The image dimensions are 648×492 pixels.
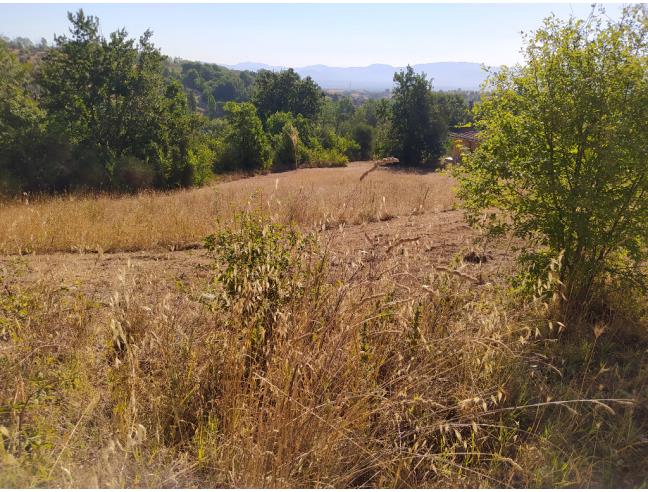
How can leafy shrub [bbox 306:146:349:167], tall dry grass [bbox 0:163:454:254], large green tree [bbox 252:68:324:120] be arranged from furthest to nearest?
large green tree [bbox 252:68:324:120], leafy shrub [bbox 306:146:349:167], tall dry grass [bbox 0:163:454:254]

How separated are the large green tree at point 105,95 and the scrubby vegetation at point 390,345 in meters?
17.3

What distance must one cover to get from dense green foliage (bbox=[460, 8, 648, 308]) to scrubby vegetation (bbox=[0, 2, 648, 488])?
20 millimetres

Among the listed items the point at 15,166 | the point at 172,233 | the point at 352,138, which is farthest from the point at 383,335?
the point at 352,138

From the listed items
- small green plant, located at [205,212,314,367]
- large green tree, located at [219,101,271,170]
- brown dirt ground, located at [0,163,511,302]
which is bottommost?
brown dirt ground, located at [0,163,511,302]

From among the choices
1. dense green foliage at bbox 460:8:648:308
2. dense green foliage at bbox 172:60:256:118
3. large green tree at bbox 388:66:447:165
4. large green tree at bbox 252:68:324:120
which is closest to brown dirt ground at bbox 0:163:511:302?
dense green foliage at bbox 460:8:648:308

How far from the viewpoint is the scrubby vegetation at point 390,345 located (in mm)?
2100

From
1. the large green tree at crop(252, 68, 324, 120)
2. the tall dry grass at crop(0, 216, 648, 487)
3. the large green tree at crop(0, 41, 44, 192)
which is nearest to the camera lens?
the tall dry grass at crop(0, 216, 648, 487)

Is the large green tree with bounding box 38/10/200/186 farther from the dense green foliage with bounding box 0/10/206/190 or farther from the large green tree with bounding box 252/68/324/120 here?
the large green tree with bounding box 252/68/324/120

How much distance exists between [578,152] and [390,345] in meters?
2.87

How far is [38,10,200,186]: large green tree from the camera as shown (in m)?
20.2

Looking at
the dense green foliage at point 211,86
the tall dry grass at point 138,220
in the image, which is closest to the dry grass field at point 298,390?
the tall dry grass at point 138,220

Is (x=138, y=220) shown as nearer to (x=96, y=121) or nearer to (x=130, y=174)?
(x=130, y=174)

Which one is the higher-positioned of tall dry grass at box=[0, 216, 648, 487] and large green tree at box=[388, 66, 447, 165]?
large green tree at box=[388, 66, 447, 165]

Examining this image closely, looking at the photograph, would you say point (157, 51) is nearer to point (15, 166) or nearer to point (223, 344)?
point (15, 166)
